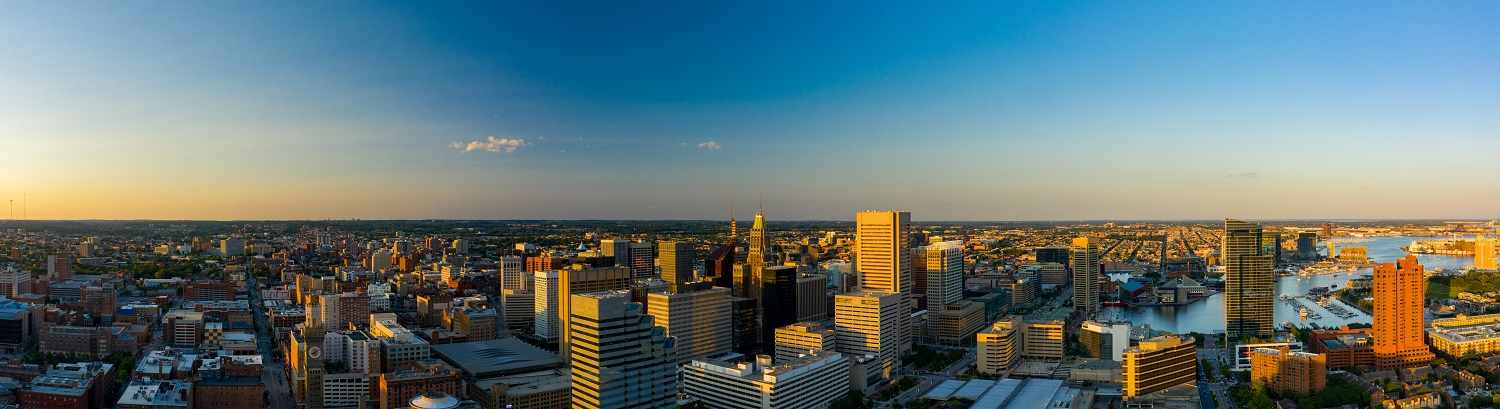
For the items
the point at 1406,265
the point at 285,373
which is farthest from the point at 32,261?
the point at 1406,265

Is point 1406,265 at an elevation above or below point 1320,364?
above

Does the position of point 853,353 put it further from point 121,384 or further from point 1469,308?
point 1469,308

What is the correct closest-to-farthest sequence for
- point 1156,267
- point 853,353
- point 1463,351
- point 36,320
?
point 853,353, point 1463,351, point 36,320, point 1156,267

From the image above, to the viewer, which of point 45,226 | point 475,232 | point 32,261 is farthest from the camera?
point 475,232

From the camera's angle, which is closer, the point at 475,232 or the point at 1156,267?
the point at 1156,267

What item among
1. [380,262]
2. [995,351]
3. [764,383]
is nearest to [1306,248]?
[995,351]

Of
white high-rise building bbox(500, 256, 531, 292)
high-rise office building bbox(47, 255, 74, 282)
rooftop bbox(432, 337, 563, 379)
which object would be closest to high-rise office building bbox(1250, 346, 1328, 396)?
rooftop bbox(432, 337, 563, 379)

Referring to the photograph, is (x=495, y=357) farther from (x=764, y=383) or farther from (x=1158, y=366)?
(x=1158, y=366)

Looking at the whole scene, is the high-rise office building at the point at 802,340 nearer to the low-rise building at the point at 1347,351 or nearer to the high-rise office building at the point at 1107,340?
the high-rise office building at the point at 1107,340
